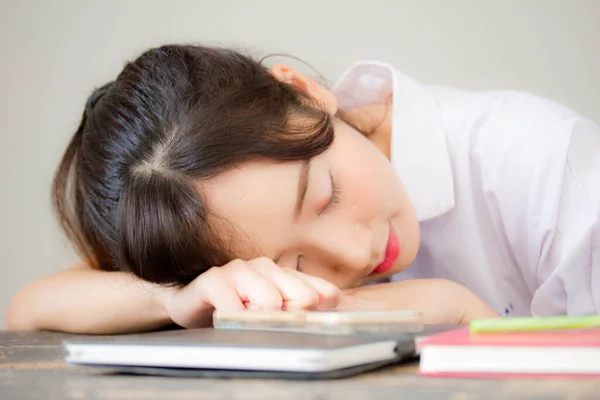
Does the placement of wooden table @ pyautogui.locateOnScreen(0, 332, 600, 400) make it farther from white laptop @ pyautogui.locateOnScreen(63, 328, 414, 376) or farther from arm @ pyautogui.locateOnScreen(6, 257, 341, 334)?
arm @ pyautogui.locateOnScreen(6, 257, 341, 334)

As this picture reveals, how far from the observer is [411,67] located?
1.58m

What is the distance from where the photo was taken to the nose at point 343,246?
764 millimetres

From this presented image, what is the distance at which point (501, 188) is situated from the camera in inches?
38.1

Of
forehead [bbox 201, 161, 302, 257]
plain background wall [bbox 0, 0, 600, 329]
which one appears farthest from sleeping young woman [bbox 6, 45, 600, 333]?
plain background wall [bbox 0, 0, 600, 329]

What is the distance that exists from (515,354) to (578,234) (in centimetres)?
59

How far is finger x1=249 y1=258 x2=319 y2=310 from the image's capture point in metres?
0.58

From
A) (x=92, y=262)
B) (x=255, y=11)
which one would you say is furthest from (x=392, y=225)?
(x=255, y=11)

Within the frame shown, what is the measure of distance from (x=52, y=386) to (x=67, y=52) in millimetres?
1387

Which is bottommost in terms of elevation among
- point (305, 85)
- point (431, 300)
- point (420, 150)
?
point (431, 300)

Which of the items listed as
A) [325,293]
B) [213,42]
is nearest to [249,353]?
[325,293]

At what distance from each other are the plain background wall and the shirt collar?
0.48 meters

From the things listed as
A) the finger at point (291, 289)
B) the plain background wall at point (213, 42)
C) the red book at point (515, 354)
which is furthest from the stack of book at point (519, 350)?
the plain background wall at point (213, 42)

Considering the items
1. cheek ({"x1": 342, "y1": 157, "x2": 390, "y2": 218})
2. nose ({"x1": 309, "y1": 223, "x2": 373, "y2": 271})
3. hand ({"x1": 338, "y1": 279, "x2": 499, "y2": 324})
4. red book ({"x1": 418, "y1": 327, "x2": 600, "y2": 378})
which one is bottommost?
hand ({"x1": 338, "y1": 279, "x2": 499, "y2": 324})

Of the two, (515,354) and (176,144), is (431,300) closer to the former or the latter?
(176,144)
